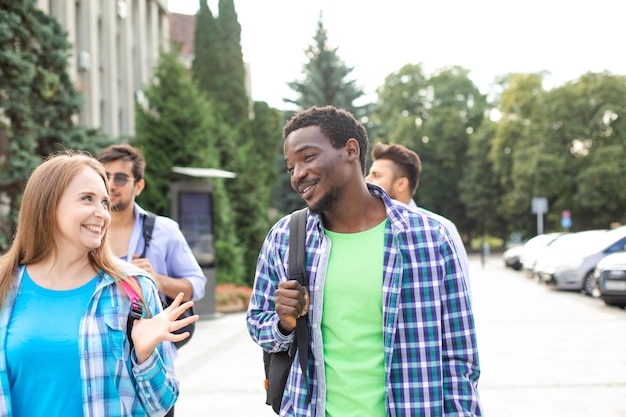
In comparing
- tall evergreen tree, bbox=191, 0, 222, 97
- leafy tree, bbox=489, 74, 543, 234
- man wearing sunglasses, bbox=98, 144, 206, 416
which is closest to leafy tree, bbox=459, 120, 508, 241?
leafy tree, bbox=489, 74, 543, 234

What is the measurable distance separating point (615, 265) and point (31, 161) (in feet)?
36.8

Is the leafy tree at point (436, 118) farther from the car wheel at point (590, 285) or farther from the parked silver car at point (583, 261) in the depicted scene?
the car wheel at point (590, 285)

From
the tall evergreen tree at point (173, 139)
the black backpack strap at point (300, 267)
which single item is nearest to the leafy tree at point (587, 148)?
the tall evergreen tree at point (173, 139)

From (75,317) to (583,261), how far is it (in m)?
17.3

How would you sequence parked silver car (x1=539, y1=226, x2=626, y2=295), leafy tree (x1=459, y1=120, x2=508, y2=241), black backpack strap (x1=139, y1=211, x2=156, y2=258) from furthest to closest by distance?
leafy tree (x1=459, y1=120, x2=508, y2=241) → parked silver car (x1=539, y1=226, x2=626, y2=295) → black backpack strap (x1=139, y1=211, x2=156, y2=258)

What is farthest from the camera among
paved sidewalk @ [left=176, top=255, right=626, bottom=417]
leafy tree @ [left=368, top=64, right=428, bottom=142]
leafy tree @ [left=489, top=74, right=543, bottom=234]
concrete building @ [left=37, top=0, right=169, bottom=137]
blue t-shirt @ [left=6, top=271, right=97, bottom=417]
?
leafy tree @ [left=368, top=64, right=428, bottom=142]

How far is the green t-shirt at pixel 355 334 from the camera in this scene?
228cm

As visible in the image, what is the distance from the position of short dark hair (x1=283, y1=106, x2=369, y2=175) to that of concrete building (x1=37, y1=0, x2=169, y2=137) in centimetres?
1480

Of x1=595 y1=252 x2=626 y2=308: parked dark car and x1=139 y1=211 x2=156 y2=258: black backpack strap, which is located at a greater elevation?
x1=139 y1=211 x2=156 y2=258: black backpack strap

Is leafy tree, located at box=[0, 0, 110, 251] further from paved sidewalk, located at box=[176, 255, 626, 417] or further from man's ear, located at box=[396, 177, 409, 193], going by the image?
man's ear, located at box=[396, 177, 409, 193]

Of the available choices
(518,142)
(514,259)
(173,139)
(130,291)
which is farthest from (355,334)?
(518,142)

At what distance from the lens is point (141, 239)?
3.96m

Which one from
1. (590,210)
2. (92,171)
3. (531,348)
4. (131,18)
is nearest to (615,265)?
(531,348)

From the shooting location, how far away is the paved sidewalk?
6.46 meters
